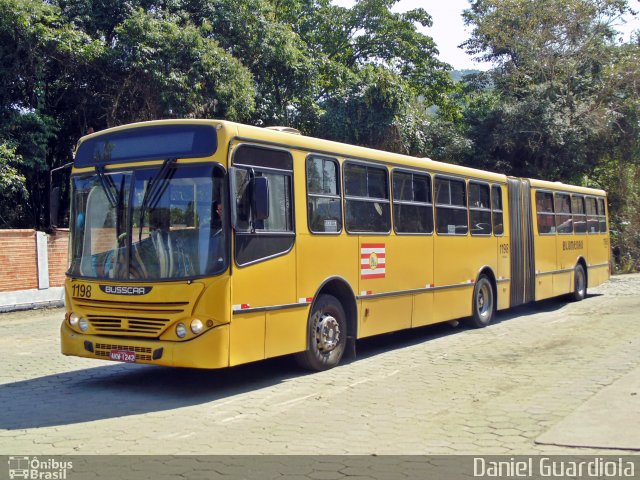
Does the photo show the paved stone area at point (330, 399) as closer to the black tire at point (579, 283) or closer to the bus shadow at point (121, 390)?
the bus shadow at point (121, 390)

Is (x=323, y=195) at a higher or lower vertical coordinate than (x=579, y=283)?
higher

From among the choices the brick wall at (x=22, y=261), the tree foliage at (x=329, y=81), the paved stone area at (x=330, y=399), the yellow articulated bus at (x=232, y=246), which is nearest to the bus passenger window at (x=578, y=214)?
the paved stone area at (x=330, y=399)

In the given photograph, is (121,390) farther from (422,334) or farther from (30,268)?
(30,268)

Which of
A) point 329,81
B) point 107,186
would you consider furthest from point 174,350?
point 329,81

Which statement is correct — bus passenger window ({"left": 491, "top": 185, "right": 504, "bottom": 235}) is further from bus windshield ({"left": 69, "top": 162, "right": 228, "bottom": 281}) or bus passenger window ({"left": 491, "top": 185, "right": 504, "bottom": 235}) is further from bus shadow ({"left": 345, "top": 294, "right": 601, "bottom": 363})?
bus windshield ({"left": 69, "top": 162, "right": 228, "bottom": 281})

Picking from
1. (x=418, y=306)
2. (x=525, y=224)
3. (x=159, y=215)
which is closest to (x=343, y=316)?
(x=418, y=306)

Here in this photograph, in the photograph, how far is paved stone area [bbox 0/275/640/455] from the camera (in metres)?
6.13

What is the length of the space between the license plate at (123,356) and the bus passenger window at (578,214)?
45.5 feet

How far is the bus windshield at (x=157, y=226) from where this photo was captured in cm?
781

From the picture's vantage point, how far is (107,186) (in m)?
8.48

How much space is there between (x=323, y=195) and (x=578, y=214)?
11.7 meters
